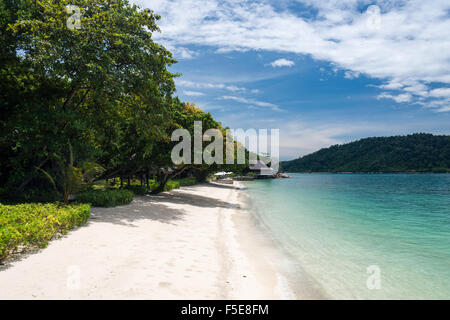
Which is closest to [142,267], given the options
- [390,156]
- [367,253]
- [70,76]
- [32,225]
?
[32,225]

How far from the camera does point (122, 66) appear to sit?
13.0 meters

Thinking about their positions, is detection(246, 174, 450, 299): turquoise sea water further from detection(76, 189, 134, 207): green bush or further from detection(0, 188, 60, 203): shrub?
detection(0, 188, 60, 203): shrub

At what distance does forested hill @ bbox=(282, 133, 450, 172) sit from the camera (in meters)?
108

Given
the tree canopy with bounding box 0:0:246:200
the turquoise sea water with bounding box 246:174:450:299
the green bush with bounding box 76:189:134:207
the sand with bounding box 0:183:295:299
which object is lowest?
the turquoise sea water with bounding box 246:174:450:299

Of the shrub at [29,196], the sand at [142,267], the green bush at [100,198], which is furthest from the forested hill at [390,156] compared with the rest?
the shrub at [29,196]

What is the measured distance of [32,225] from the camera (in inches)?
242

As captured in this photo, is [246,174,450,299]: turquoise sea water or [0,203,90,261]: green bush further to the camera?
[246,174,450,299]: turquoise sea water

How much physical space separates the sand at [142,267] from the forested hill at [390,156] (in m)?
126

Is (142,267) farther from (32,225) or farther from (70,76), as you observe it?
(70,76)

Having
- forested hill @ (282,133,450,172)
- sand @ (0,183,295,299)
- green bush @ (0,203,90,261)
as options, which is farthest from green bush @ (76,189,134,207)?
forested hill @ (282,133,450,172)

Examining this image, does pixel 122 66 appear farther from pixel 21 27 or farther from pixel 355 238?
pixel 355 238

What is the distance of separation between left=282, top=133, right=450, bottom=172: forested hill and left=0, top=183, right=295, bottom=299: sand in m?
126

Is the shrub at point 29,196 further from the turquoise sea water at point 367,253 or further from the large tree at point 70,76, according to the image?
the turquoise sea water at point 367,253

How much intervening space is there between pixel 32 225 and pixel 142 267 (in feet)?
9.66
